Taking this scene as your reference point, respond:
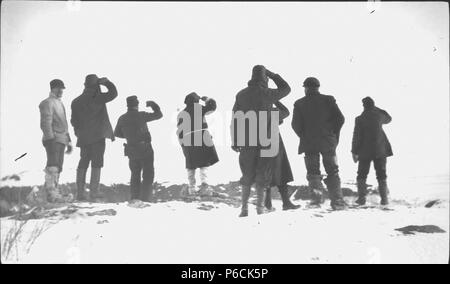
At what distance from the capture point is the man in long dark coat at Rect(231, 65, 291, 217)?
4453mm

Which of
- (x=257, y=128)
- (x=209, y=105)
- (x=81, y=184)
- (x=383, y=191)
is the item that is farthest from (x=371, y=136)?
(x=81, y=184)

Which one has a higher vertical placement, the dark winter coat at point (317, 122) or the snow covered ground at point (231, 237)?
the dark winter coat at point (317, 122)

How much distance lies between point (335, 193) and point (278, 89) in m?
1.23

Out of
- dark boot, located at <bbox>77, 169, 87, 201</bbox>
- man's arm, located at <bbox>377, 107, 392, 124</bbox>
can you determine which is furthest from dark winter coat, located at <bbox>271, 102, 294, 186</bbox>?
dark boot, located at <bbox>77, 169, 87, 201</bbox>

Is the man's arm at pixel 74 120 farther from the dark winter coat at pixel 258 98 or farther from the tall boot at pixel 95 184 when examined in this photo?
the dark winter coat at pixel 258 98

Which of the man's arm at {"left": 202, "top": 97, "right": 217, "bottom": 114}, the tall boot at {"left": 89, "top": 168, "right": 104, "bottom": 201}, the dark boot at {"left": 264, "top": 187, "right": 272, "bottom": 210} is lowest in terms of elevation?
the dark boot at {"left": 264, "top": 187, "right": 272, "bottom": 210}

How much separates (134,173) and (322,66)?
2357mm

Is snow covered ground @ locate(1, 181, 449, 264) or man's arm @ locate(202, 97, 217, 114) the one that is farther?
man's arm @ locate(202, 97, 217, 114)

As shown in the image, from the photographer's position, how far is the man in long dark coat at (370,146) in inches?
182

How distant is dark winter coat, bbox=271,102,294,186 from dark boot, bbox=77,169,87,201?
2.00m

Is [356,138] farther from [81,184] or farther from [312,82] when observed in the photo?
[81,184]

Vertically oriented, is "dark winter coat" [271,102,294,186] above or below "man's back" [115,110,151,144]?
below

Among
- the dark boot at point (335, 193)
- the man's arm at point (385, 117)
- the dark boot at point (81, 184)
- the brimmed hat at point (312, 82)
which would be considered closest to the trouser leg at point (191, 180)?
the dark boot at point (81, 184)

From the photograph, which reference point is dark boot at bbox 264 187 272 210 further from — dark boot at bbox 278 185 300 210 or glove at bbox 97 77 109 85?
glove at bbox 97 77 109 85
